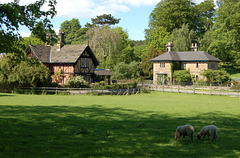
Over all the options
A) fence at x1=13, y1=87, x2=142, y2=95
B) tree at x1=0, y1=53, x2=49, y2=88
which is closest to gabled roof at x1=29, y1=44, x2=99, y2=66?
fence at x1=13, y1=87, x2=142, y2=95

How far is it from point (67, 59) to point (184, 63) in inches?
1234

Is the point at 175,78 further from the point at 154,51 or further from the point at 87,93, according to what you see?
the point at 87,93

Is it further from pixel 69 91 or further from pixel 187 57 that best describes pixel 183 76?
pixel 69 91

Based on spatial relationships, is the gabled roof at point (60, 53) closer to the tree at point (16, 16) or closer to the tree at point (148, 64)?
the tree at point (148, 64)

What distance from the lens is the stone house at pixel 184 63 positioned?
63.7 meters

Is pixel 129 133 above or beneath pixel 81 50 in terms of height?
beneath

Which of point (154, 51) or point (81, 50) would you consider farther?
point (154, 51)

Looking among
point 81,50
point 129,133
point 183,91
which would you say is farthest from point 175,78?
point 129,133

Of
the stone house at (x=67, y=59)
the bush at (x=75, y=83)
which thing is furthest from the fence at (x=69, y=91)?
the stone house at (x=67, y=59)

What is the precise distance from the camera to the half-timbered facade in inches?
1906

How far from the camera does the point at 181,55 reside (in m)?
67.8

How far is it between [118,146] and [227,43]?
230 ft

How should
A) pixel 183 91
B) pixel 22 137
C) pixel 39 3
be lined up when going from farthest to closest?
pixel 183 91, pixel 39 3, pixel 22 137

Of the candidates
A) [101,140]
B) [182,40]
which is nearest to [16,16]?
[101,140]
